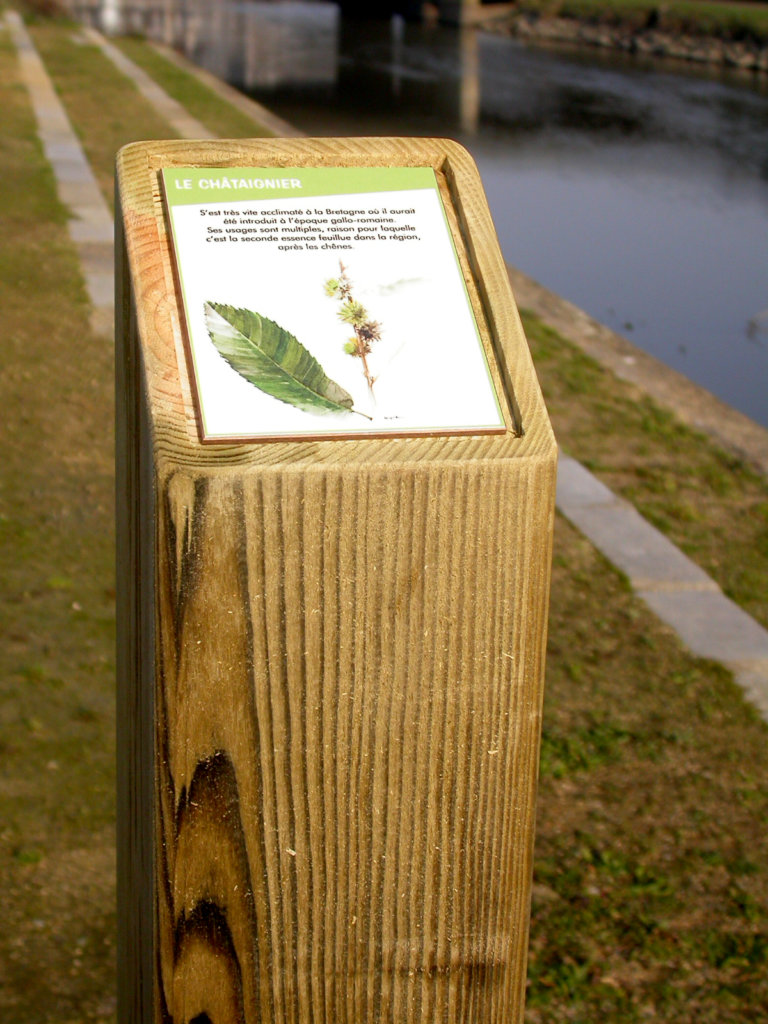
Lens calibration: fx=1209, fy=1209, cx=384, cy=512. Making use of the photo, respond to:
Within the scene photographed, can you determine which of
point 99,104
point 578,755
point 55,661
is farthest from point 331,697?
point 99,104

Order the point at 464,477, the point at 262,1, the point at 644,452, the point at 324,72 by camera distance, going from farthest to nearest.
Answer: the point at 262,1
the point at 324,72
the point at 644,452
the point at 464,477

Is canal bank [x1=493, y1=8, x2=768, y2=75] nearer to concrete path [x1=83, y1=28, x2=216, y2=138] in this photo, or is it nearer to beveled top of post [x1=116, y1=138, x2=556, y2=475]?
concrete path [x1=83, y1=28, x2=216, y2=138]

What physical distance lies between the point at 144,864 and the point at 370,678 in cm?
36

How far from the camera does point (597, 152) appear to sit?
47.1 ft

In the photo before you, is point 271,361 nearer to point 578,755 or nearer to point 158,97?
point 578,755

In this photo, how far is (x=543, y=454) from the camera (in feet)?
4.53

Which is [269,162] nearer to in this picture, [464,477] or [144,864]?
[464,477]

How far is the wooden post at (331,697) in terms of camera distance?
1318 millimetres

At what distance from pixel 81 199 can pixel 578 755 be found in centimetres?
603

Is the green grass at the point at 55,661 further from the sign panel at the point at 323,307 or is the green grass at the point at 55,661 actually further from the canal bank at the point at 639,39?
the canal bank at the point at 639,39

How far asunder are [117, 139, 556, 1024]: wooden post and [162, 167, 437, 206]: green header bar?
0.13ft

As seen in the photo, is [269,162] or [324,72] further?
[324,72]

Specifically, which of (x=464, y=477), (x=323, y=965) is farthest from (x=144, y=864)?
(x=464, y=477)

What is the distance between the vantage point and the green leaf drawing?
1359 millimetres
